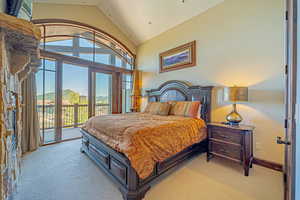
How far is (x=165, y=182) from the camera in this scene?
195cm

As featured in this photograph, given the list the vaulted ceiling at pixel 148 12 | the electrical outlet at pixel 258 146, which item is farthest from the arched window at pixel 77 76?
the electrical outlet at pixel 258 146

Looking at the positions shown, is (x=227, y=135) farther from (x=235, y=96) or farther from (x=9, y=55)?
(x=9, y=55)

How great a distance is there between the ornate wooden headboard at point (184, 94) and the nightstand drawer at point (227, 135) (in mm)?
637

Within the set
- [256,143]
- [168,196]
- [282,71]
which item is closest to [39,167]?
[168,196]

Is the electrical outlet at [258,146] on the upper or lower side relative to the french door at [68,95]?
lower

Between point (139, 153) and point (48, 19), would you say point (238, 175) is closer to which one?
point (139, 153)

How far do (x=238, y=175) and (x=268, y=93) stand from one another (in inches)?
61.1

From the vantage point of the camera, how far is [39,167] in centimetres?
233

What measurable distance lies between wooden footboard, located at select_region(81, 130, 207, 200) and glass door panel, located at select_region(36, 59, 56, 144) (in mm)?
1905

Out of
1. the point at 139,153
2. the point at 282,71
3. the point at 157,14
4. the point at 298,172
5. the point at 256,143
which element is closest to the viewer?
the point at 298,172

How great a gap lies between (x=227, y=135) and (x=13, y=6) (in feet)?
10.4

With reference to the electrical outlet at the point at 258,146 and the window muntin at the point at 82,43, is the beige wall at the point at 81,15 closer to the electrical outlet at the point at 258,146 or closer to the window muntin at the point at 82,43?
the window muntin at the point at 82,43

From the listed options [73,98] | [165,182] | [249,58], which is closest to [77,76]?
[73,98]

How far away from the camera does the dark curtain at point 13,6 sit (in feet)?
3.75
